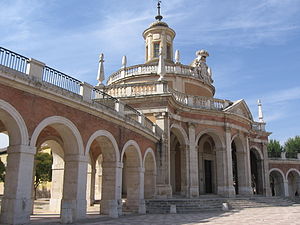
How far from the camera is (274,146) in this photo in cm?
5084

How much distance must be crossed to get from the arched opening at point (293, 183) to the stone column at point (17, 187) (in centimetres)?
3861

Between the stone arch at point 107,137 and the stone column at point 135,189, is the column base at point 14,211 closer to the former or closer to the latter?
the stone arch at point 107,137

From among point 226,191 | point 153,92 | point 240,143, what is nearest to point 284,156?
point 240,143

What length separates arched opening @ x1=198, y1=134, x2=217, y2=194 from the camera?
Answer: 2651 centimetres

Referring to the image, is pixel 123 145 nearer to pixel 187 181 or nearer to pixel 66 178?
pixel 66 178

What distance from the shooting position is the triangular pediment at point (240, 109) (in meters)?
26.2

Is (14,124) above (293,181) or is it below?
above

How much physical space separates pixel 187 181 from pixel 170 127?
13.4 feet

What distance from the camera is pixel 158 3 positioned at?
33.6 metres

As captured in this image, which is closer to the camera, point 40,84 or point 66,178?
point 40,84

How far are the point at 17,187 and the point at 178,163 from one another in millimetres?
16682

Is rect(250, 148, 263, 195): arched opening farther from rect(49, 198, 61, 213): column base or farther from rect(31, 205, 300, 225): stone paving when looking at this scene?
rect(49, 198, 61, 213): column base

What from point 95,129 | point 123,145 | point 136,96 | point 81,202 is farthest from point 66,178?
point 136,96

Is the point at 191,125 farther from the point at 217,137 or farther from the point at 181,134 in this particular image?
the point at 217,137
